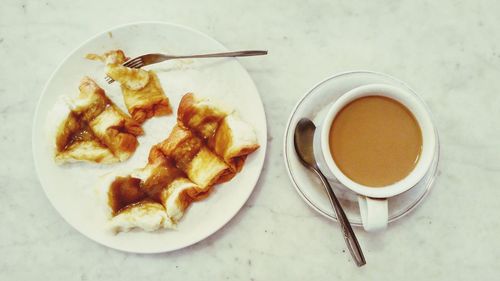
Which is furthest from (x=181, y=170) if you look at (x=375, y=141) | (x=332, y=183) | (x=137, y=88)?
(x=375, y=141)

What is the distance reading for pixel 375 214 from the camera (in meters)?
1.03

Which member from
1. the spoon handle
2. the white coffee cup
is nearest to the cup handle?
the white coffee cup

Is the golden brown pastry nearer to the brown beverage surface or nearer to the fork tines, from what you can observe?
the fork tines

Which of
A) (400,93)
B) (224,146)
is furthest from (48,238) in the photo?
(400,93)

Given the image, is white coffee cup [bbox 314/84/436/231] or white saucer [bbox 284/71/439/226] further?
white saucer [bbox 284/71/439/226]

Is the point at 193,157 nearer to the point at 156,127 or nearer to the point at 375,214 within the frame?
the point at 156,127

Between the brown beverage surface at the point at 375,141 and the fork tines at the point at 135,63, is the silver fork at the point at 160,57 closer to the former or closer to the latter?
the fork tines at the point at 135,63

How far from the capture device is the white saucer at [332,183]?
1.20 meters

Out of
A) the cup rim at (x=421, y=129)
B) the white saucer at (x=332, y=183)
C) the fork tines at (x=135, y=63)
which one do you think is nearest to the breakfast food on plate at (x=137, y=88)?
the fork tines at (x=135, y=63)

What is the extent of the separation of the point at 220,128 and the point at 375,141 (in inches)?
14.9

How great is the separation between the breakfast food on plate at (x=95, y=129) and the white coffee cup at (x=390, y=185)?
0.47 meters

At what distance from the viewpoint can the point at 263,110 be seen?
1254 millimetres

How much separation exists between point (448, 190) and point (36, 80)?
107cm

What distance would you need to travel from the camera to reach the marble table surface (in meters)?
1.31
